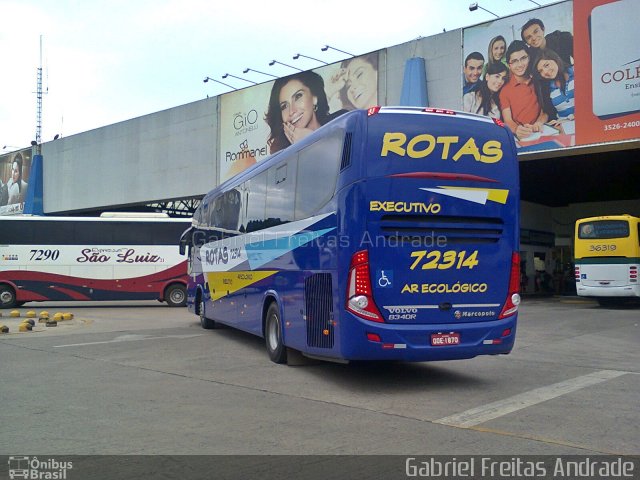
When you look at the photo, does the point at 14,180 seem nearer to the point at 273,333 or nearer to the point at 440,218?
A: the point at 273,333

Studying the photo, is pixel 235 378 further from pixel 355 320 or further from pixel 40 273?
pixel 40 273

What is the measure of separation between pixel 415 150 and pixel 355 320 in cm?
239

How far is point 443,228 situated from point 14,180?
47487mm

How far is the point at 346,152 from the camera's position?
8.80m

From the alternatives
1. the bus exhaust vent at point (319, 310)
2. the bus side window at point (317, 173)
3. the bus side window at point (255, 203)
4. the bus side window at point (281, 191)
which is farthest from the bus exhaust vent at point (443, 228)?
the bus side window at point (255, 203)

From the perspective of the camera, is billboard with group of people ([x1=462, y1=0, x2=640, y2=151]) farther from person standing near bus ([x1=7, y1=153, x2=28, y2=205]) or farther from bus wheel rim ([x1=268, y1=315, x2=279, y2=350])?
person standing near bus ([x1=7, y1=153, x2=28, y2=205])

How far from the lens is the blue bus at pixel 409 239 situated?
8.52 metres

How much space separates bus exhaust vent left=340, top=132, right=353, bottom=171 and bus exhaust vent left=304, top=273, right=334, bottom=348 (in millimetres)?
1507

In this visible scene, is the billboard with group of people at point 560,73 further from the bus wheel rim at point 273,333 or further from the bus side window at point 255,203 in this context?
the bus wheel rim at point 273,333

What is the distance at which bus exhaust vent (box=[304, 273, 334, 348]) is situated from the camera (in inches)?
354

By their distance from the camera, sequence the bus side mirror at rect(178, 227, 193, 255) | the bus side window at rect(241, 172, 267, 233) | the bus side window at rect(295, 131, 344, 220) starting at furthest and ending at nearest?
1. the bus side mirror at rect(178, 227, 193, 255)
2. the bus side window at rect(241, 172, 267, 233)
3. the bus side window at rect(295, 131, 344, 220)

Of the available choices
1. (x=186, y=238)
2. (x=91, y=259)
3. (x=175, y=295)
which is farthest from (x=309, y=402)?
(x=91, y=259)

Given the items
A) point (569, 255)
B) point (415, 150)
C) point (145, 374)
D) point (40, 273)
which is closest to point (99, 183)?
point (40, 273)
